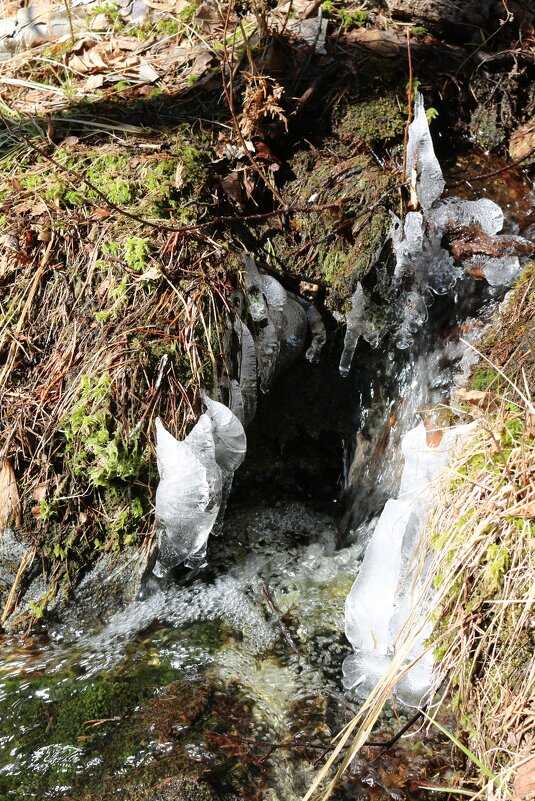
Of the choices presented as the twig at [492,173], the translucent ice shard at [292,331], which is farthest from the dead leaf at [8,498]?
the twig at [492,173]

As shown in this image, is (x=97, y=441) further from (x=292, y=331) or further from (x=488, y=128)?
(x=488, y=128)

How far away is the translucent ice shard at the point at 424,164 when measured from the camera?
11.3ft

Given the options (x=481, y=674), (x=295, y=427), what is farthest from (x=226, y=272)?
(x=481, y=674)

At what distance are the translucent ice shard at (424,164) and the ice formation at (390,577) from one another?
1409 millimetres

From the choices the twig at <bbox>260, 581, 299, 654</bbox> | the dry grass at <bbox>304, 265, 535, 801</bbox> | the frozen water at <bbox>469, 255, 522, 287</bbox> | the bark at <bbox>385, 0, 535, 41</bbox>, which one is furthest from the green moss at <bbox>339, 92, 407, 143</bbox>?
the twig at <bbox>260, 581, 299, 654</bbox>

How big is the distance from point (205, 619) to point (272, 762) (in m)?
0.78

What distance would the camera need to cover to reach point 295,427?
3689mm

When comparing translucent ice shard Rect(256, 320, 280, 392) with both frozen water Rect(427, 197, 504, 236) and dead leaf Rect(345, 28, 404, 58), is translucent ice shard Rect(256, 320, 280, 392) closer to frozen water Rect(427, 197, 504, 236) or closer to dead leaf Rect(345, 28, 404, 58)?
frozen water Rect(427, 197, 504, 236)

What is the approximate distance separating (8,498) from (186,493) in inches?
30.1

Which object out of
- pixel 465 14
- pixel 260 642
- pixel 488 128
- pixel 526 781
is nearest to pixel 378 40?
pixel 465 14

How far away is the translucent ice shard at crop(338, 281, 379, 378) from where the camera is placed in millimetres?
3414

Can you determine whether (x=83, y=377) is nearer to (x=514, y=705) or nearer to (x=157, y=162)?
(x=157, y=162)

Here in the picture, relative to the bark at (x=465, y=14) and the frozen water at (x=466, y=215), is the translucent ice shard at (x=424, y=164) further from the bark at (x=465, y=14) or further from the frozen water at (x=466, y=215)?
the bark at (x=465, y=14)

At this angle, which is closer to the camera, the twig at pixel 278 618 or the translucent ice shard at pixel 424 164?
the twig at pixel 278 618
